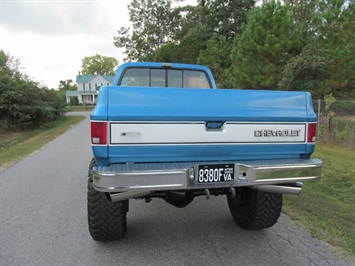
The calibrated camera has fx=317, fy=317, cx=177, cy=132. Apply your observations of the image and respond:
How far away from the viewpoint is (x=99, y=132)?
285 cm

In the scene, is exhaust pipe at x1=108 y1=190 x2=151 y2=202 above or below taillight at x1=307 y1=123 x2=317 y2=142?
below

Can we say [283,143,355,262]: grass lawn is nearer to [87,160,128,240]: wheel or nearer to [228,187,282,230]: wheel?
[228,187,282,230]: wheel

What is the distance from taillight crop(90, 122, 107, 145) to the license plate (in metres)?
0.92

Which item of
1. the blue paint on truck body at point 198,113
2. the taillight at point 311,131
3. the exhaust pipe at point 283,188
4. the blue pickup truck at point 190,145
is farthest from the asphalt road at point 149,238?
the taillight at point 311,131

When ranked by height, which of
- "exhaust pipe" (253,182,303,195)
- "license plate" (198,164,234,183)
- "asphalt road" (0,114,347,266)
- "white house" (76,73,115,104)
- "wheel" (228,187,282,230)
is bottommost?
"asphalt road" (0,114,347,266)

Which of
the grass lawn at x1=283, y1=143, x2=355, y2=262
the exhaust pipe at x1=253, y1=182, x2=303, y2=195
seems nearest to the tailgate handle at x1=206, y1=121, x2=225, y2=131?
the exhaust pipe at x1=253, y1=182, x2=303, y2=195

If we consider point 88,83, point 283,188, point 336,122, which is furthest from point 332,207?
point 88,83

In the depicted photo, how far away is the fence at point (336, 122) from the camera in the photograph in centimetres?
920

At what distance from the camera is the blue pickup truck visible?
2.86 m

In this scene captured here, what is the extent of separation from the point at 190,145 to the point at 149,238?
1421 millimetres

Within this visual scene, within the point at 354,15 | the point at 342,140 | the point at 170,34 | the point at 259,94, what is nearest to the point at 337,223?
the point at 259,94

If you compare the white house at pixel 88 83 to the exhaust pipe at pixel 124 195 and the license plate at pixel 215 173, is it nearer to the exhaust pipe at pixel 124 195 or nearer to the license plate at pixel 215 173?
the exhaust pipe at pixel 124 195

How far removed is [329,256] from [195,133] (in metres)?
1.93

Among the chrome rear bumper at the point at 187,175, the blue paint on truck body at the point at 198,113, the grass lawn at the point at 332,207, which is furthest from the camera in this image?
the grass lawn at the point at 332,207
